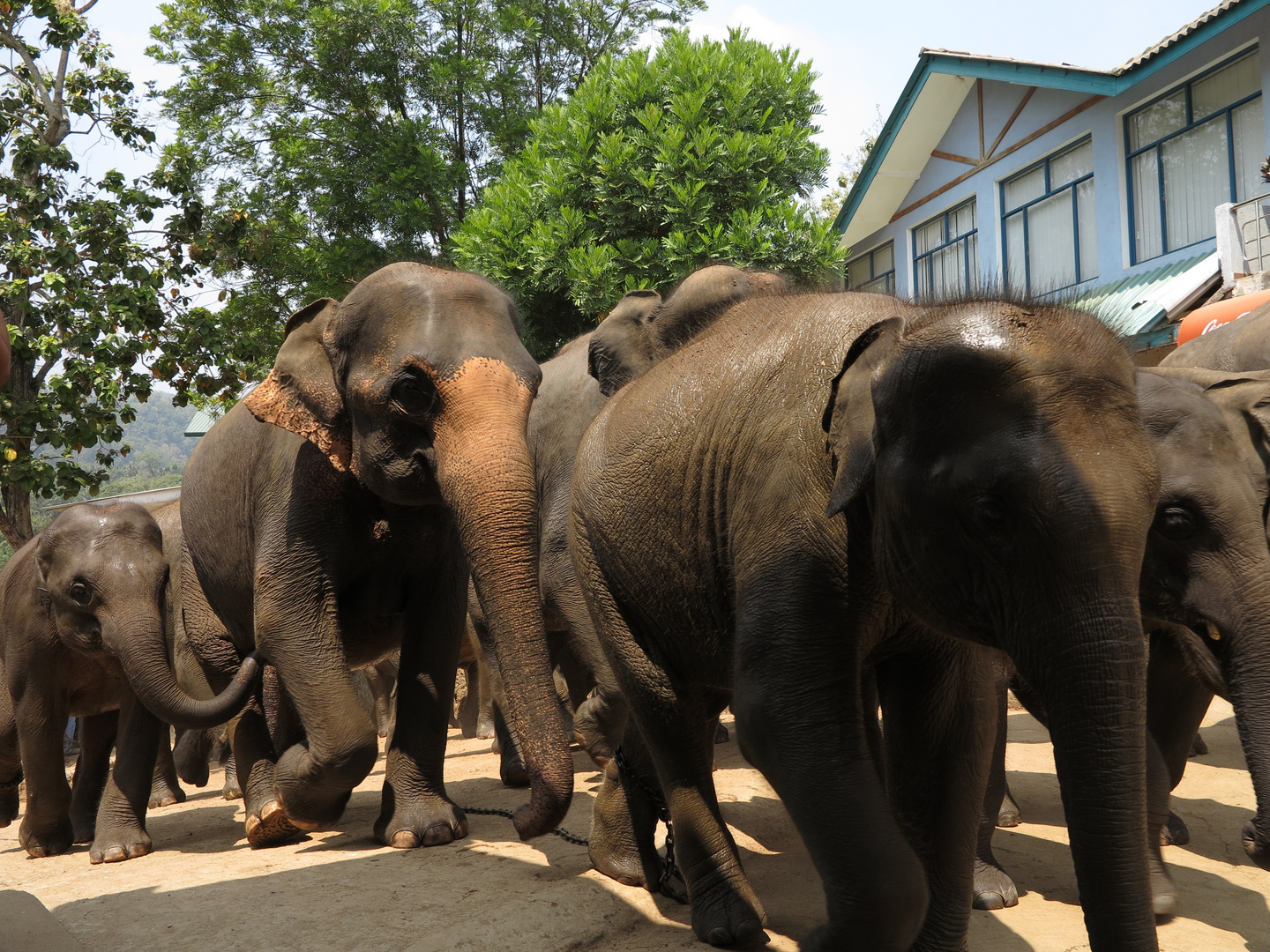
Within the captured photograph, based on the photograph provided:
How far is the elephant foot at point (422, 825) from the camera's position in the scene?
4.68 m

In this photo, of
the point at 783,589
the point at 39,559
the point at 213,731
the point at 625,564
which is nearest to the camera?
the point at 783,589

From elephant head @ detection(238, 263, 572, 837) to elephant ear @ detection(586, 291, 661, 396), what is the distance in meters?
0.62

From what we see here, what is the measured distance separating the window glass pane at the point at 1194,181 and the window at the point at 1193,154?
0.01 metres

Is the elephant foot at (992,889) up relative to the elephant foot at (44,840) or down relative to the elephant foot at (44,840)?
up

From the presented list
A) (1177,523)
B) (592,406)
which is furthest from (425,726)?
(1177,523)

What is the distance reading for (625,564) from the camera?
11.3 feet

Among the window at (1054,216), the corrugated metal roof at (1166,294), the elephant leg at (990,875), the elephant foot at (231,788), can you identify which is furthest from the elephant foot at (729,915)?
the window at (1054,216)

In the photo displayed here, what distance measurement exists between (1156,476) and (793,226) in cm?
999

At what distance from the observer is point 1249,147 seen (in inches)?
497

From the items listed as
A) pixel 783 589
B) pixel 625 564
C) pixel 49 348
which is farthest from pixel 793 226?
pixel 783 589

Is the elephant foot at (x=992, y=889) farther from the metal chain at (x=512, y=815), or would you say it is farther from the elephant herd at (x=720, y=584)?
the metal chain at (x=512, y=815)

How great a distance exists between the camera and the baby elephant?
509 centimetres

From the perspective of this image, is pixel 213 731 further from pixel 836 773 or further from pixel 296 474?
pixel 836 773

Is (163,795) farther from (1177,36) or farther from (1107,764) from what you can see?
(1177,36)
